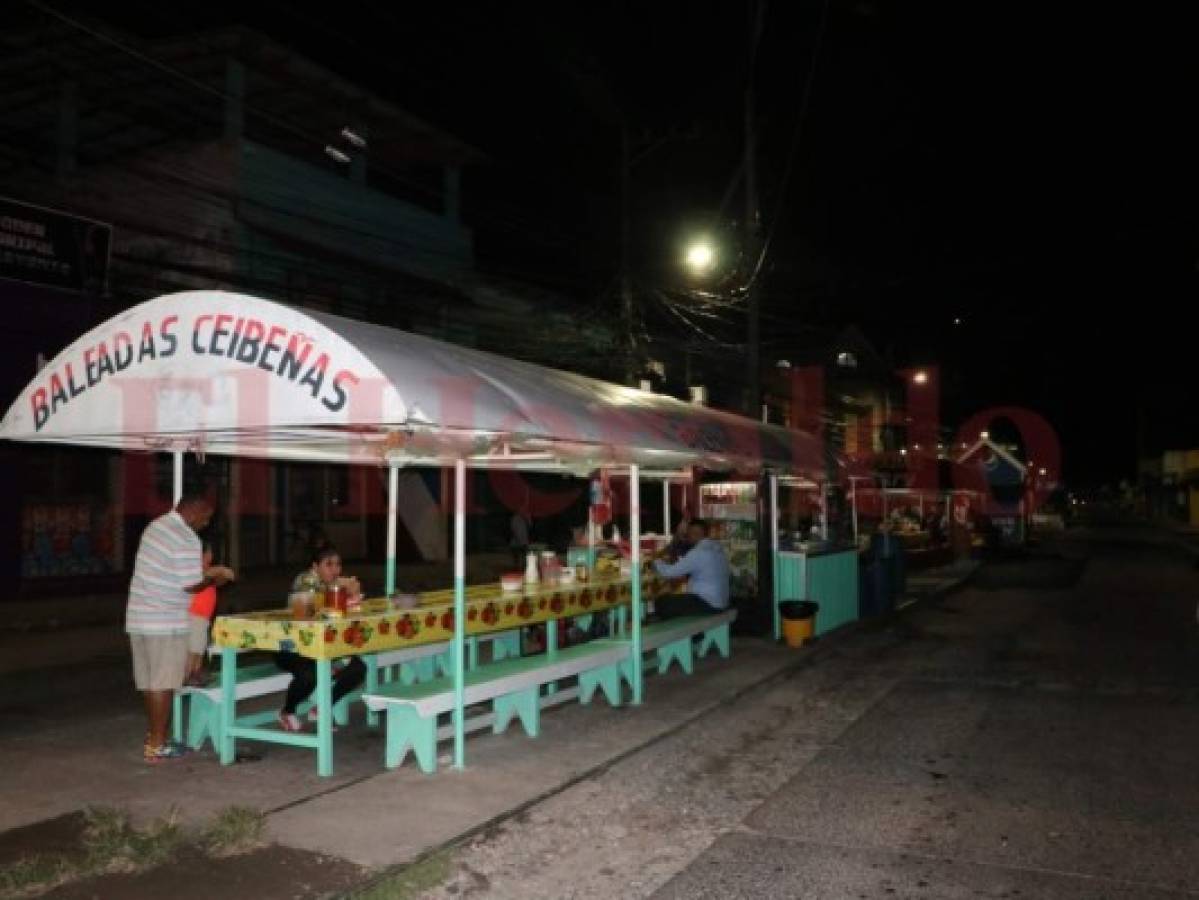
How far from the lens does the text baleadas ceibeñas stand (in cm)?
602

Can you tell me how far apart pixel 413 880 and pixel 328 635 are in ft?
6.97

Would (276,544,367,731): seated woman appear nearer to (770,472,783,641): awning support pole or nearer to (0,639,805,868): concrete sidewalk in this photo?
(0,639,805,868): concrete sidewalk

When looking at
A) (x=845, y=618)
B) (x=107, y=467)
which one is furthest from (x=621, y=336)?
(x=107, y=467)

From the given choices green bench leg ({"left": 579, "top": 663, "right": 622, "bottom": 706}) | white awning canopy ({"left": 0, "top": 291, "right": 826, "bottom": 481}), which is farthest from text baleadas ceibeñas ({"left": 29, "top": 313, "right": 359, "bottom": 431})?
green bench leg ({"left": 579, "top": 663, "right": 622, "bottom": 706})

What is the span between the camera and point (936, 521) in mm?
28812

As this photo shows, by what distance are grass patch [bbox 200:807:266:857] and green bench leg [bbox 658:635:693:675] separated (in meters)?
5.60

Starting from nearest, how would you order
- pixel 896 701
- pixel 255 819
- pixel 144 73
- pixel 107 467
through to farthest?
pixel 255 819, pixel 896 701, pixel 107 467, pixel 144 73

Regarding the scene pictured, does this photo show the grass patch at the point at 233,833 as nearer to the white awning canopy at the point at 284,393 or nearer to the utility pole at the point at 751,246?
the white awning canopy at the point at 284,393

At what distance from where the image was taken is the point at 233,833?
531cm

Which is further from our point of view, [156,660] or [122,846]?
[156,660]

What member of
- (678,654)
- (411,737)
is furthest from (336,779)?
(678,654)

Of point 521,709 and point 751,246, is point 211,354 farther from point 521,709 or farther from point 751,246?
point 751,246

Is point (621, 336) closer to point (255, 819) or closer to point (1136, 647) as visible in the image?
point (1136, 647)

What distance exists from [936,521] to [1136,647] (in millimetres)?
16407
